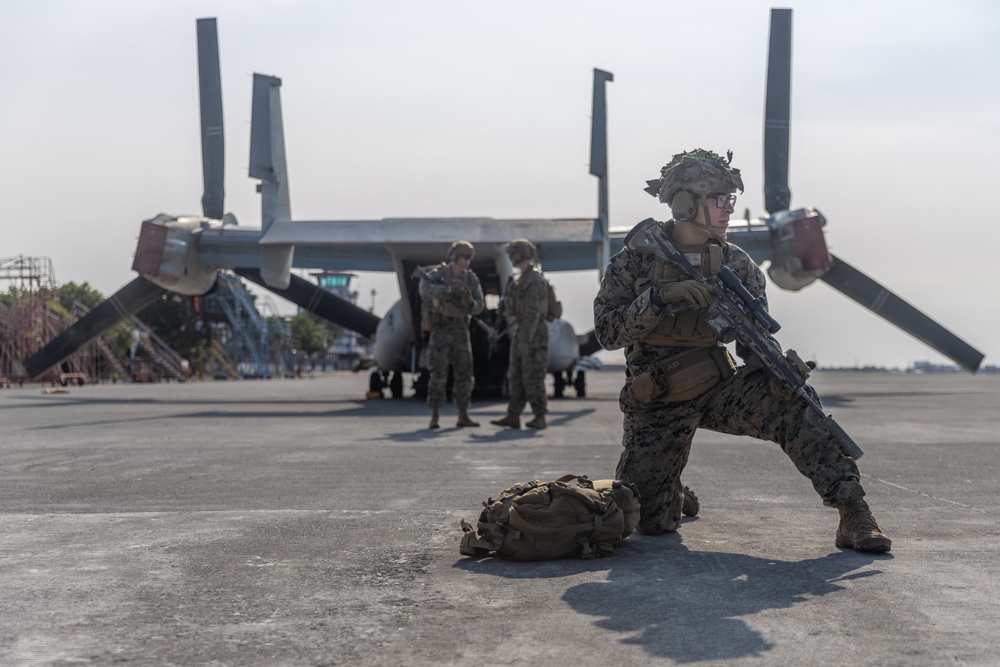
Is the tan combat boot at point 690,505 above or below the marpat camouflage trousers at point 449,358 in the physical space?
below

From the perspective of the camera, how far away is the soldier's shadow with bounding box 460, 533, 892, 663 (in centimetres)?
320

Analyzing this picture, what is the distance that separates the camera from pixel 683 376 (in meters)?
5.11

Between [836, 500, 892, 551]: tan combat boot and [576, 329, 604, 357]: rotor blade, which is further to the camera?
[576, 329, 604, 357]: rotor blade

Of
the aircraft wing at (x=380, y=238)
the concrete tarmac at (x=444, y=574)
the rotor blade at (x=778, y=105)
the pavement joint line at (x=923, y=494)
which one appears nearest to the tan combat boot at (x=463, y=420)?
the concrete tarmac at (x=444, y=574)

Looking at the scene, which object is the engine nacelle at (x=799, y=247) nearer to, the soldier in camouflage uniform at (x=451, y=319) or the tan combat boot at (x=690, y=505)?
the soldier in camouflage uniform at (x=451, y=319)

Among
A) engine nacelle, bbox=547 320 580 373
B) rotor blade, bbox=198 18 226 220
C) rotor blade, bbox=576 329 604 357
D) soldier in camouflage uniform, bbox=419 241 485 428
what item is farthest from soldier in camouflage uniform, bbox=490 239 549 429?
rotor blade, bbox=576 329 604 357

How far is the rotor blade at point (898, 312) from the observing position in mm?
24500

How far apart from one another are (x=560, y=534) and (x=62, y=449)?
7.44 meters

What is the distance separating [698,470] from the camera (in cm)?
846

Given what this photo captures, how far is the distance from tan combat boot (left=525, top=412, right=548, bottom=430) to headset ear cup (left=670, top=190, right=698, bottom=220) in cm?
824

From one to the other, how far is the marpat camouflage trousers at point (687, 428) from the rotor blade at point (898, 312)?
1974 cm

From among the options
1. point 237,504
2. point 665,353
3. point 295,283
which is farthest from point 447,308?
point 295,283

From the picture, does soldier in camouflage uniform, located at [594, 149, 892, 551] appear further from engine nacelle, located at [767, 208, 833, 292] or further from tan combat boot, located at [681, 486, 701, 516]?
engine nacelle, located at [767, 208, 833, 292]

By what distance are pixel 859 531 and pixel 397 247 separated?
15.7m
